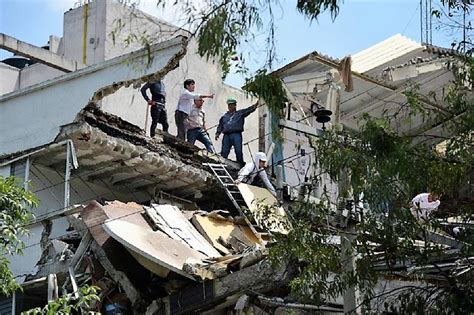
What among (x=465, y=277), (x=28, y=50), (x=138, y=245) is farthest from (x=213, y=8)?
(x=28, y=50)

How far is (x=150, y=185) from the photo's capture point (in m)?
20.8

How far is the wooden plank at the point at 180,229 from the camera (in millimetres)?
16891

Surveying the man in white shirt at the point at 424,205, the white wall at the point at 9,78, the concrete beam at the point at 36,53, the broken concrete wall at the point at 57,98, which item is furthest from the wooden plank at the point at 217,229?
the white wall at the point at 9,78

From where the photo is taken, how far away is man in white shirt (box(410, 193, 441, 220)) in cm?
1204

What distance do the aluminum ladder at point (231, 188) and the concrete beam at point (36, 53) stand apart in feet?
15.7

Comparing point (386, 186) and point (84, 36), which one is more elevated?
point (84, 36)

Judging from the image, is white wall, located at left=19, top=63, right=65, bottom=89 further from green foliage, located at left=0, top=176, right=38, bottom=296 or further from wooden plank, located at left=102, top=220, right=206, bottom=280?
green foliage, located at left=0, top=176, right=38, bottom=296

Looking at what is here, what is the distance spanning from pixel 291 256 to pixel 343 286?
2.98 feet

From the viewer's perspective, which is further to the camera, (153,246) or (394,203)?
(153,246)

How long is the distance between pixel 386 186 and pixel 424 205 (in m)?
2.76

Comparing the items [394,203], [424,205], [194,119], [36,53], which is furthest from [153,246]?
[36,53]

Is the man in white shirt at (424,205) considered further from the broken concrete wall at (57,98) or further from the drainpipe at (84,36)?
the drainpipe at (84,36)

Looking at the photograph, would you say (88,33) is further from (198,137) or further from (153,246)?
(153,246)

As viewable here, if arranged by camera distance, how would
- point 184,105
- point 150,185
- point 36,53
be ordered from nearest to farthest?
point 150,185, point 184,105, point 36,53
